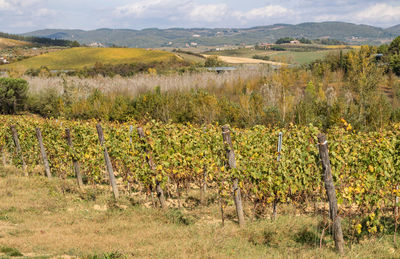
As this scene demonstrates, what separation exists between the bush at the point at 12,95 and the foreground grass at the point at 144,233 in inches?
1040

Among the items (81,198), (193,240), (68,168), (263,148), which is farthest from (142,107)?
(193,240)

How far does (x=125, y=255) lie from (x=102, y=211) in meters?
3.14

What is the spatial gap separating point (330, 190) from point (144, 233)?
334cm

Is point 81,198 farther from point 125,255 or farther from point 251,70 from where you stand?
point 251,70

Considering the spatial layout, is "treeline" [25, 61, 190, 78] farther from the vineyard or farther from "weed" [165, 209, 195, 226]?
"weed" [165, 209, 195, 226]

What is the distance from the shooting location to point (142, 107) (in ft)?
81.9

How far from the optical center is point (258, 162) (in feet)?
22.6

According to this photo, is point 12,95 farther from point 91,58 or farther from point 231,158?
point 91,58

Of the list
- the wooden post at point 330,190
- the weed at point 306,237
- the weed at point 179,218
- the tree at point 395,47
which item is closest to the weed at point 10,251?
the weed at point 179,218

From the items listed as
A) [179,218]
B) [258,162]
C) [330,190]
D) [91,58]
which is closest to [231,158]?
[258,162]

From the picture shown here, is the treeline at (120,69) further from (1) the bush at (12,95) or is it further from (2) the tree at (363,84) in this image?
(2) the tree at (363,84)

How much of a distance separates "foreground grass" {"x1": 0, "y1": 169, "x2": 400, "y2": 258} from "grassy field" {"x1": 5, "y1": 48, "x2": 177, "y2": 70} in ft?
223

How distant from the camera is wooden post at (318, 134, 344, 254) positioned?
5047 millimetres

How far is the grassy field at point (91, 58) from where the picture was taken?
76438 millimetres
